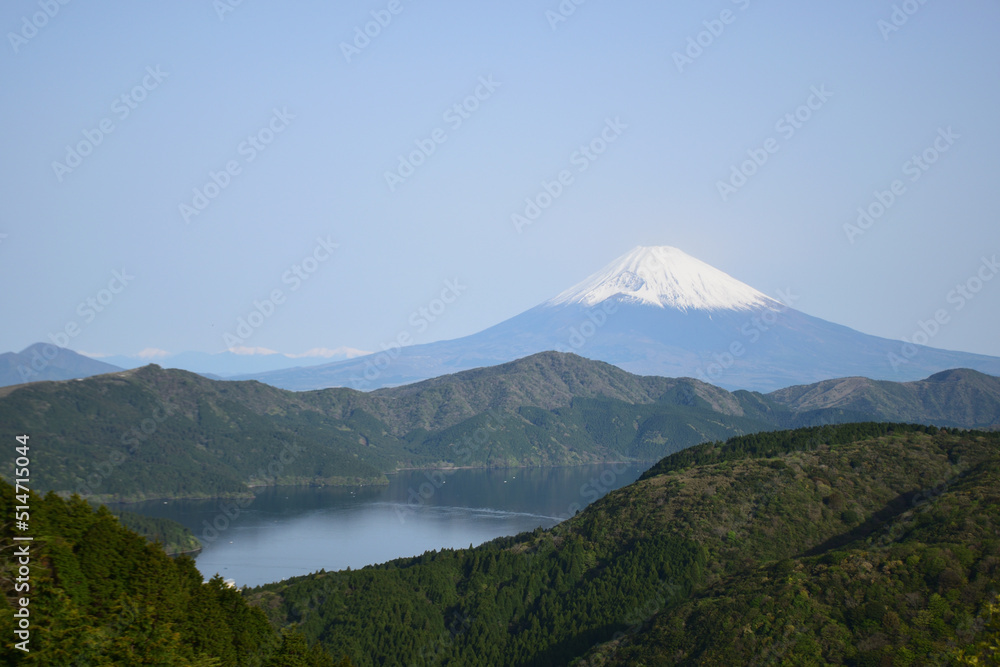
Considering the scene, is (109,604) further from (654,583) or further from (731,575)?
(731,575)

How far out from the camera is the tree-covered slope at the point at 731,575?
65562 mm

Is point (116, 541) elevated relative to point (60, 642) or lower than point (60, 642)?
elevated

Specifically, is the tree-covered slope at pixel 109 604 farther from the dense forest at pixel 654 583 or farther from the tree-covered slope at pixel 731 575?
the tree-covered slope at pixel 731 575

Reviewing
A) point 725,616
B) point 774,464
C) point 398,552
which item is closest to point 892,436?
point 774,464

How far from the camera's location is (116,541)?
135ft

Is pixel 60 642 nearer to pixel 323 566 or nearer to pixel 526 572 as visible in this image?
pixel 526 572

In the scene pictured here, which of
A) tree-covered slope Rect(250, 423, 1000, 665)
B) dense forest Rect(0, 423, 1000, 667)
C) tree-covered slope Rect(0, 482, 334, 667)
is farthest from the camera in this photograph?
tree-covered slope Rect(250, 423, 1000, 665)

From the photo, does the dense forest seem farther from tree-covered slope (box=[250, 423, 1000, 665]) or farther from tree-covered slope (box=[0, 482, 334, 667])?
tree-covered slope (box=[250, 423, 1000, 665])

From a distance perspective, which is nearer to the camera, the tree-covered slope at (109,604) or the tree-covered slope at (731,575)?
the tree-covered slope at (109,604)

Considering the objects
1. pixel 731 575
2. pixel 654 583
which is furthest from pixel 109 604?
pixel 731 575

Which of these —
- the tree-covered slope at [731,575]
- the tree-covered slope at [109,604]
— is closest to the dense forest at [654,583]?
the tree-covered slope at [109,604]

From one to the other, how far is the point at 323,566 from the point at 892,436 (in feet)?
309

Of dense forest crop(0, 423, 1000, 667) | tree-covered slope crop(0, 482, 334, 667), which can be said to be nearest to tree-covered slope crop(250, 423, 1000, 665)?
dense forest crop(0, 423, 1000, 667)

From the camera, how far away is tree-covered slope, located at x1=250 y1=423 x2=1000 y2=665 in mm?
65562
